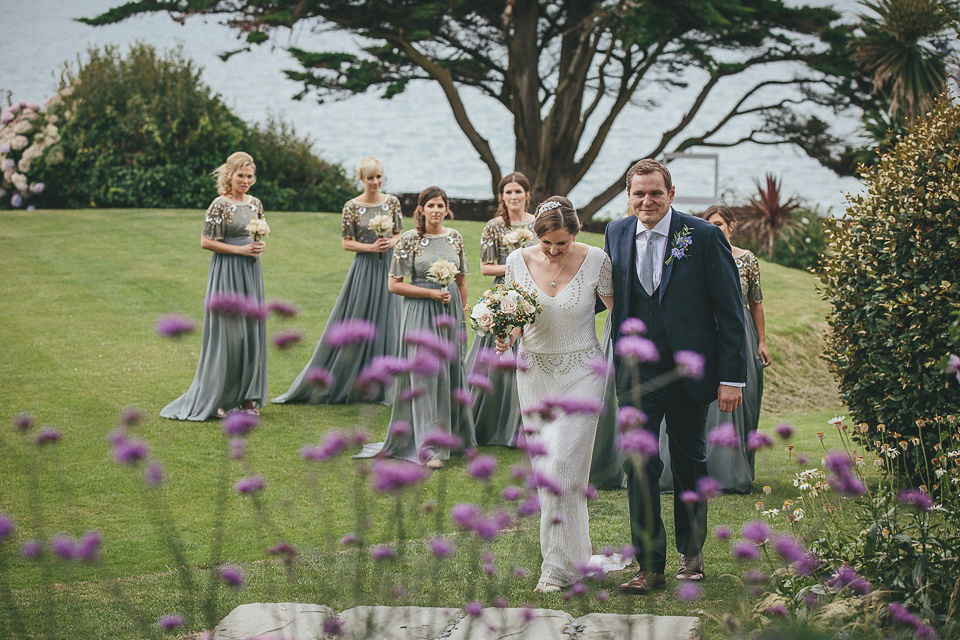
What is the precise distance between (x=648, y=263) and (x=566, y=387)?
71cm

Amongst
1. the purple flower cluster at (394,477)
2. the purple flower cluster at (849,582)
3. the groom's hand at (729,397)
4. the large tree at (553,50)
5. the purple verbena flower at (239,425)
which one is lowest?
the purple flower cluster at (849,582)

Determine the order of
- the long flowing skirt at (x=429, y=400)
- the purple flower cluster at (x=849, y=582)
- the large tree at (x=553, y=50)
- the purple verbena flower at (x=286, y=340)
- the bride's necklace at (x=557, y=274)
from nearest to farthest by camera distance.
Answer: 1. the purple verbena flower at (x=286, y=340)
2. the purple flower cluster at (x=849, y=582)
3. the bride's necklace at (x=557, y=274)
4. the long flowing skirt at (x=429, y=400)
5. the large tree at (x=553, y=50)

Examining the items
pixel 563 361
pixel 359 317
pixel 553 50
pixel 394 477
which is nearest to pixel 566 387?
pixel 563 361

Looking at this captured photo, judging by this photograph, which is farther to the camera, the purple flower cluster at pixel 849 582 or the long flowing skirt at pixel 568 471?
the long flowing skirt at pixel 568 471

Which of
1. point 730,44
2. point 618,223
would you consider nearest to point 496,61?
point 730,44

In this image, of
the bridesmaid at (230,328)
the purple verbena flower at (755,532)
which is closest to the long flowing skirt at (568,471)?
the purple verbena flower at (755,532)

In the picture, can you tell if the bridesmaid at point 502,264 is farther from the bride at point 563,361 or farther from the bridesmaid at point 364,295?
the bride at point 563,361

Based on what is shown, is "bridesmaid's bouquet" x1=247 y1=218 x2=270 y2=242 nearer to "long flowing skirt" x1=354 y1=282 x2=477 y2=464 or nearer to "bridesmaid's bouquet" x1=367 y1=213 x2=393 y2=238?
"bridesmaid's bouquet" x1=367 y1=213 x2=393 y2=238

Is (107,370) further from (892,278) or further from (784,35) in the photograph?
(784,35)

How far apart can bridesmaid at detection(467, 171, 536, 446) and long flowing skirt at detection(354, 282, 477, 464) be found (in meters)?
0.19

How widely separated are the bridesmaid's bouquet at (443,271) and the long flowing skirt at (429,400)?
232mm

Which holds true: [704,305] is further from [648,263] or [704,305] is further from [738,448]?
[738,448]

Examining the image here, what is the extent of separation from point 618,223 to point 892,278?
8.15 ft

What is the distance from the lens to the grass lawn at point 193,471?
4441mm
